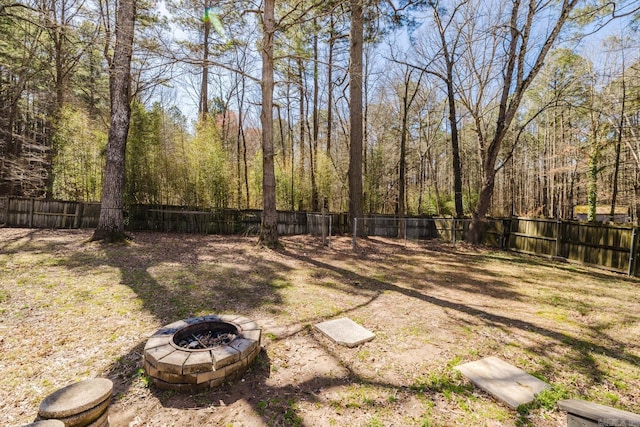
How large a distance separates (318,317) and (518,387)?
1.89 m

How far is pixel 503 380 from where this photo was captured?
2057mm

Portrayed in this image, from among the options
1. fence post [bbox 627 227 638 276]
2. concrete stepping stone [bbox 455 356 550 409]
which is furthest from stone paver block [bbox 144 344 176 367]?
fence post [bbox 627 227 638 276]

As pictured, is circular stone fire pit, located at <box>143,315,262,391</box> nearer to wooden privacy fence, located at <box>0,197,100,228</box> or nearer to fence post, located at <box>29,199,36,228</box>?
wooden privacy fence, located at <box>0,197,100,228</box>

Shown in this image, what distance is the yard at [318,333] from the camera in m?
1.77

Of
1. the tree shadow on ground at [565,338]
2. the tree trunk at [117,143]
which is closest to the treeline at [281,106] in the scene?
the tree trunk at [117,143]

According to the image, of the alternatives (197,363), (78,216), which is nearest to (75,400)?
(197,363)

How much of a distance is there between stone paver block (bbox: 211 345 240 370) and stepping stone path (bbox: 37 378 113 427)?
600 mm

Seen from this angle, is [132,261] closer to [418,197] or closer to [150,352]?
[150,352]

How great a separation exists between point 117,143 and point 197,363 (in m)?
6.71

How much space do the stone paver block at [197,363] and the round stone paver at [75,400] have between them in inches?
16.8

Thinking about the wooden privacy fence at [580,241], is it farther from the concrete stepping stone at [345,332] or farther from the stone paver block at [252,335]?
the stone paver block at [252,335]

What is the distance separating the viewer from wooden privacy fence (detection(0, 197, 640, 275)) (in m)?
6.15

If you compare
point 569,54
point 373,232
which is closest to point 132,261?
point 373,232

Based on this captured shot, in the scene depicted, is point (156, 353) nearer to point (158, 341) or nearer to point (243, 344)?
point (158, 341)
